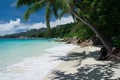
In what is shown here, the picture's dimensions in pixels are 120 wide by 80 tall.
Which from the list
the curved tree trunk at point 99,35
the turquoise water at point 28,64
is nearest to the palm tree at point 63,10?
the curved tree trunk at point 99,35

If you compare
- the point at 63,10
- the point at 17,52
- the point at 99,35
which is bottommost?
the point at 17,52

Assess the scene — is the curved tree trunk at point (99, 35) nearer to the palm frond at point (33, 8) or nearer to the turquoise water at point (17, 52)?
the palm frond at point (33, 8)

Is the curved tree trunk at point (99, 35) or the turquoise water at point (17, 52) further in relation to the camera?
the turquoise water at point (17, 52)

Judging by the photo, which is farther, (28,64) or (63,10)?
(63,10)

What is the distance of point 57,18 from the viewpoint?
15.3m

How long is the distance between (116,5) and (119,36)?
20.1 ft

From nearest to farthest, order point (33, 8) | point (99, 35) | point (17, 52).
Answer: point (99, 35) < point (33, 8) < point (17, 52)

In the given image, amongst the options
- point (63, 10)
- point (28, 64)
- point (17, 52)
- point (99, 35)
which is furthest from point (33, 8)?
point (17, 52)

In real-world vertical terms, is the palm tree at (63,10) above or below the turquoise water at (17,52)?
above

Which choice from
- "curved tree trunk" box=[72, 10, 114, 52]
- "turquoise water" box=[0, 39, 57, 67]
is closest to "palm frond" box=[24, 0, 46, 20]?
"curved tree trunk" box=[72, 10, 114, 52]

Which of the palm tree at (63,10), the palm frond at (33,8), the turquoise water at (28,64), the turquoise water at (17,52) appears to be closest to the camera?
the turquoise water at (28,64)

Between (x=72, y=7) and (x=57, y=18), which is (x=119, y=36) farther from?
(x=72, y=7)

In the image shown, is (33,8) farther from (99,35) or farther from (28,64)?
(99,35)

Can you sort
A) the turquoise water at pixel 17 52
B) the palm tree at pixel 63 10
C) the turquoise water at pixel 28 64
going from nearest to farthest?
the turquoise water at pixel 28 64, the palm tree at pixel 63 10, the turquoise water at pixel 17 52
